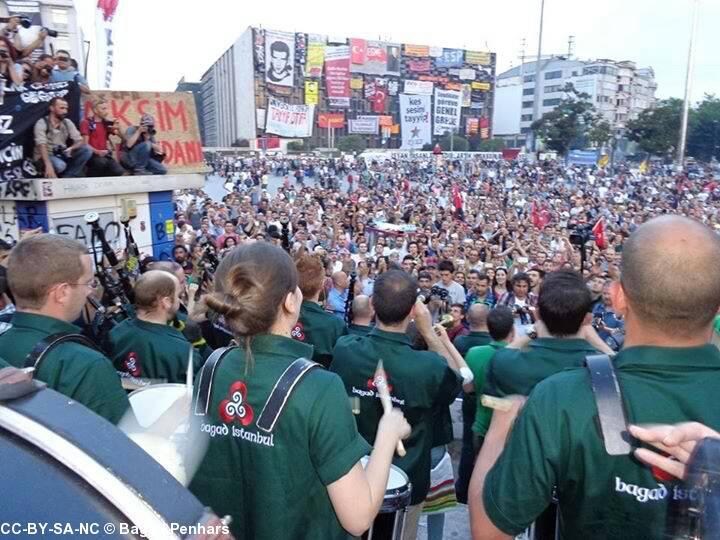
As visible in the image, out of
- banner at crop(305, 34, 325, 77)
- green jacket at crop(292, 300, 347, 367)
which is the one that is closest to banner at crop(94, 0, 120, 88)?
green jacket at crop(292, 300, 347, 367)

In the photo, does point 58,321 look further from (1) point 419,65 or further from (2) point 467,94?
(2) point 467,94

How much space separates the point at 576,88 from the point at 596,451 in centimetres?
10315

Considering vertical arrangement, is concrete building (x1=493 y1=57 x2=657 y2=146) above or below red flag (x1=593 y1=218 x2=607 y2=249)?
above

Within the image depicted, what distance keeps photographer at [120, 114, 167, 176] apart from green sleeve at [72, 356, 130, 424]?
8726 millimetres

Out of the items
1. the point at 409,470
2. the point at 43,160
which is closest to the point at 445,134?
the point at 43,160

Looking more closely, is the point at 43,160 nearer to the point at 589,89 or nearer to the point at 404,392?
the point at 404,392

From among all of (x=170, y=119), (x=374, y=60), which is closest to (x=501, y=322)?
(x=170, y=119)

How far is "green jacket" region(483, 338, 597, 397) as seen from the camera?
2807 mm

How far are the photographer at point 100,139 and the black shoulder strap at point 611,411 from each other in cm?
952

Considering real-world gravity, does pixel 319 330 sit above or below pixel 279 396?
below

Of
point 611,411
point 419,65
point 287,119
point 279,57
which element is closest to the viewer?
point 611,411

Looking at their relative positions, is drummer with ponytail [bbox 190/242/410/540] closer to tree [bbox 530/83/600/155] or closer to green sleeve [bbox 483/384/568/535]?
green sleeve [bbox 483/384/568/535]

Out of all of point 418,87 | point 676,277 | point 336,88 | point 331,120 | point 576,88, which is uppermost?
point 576,88

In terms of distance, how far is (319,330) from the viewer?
13.9 ft
